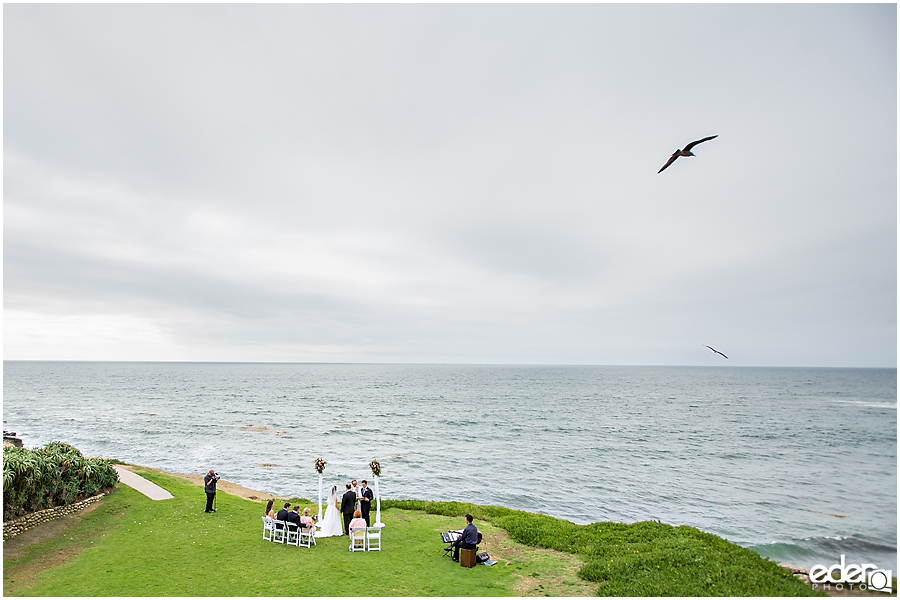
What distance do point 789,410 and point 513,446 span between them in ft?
247

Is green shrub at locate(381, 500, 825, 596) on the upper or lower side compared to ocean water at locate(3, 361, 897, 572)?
upper

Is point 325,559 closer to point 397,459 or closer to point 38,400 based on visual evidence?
point 397,459

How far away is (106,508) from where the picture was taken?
19.4m

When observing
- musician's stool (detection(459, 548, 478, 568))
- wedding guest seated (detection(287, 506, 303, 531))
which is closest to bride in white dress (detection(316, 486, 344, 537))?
wedding guest seated (detection(287, 506, 303, 531))

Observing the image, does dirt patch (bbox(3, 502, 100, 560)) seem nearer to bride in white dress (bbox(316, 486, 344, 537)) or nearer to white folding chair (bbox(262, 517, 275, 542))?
white folding chair (bbox(262, 517, 275, 542))

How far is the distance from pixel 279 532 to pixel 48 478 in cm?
969

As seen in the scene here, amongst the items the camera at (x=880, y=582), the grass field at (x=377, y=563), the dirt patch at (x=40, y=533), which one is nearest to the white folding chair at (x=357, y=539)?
the grass field at (x=377, y=563)

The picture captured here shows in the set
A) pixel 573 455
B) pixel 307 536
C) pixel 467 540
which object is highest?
pixel 467 540

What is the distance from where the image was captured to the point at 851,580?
12.7 meters

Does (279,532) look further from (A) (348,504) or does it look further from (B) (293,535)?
(A) (348,504)

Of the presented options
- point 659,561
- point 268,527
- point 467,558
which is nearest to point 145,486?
point 268,527

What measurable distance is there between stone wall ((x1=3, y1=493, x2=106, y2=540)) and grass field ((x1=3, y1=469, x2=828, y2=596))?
0.87 meters

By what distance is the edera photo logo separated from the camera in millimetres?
12383

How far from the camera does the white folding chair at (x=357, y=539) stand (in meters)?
15.7
